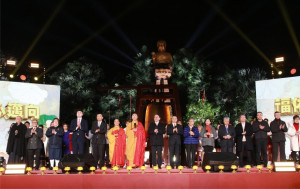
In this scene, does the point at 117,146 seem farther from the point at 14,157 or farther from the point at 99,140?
the point at 14,157

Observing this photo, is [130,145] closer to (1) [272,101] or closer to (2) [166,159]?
(2) [166,159]

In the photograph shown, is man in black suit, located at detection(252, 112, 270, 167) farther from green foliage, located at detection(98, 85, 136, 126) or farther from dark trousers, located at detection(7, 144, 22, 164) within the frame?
green foliage, located at detection(98, 85, 136, 126)

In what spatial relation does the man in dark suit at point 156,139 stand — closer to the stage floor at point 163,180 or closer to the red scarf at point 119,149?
the red scarf at point 119,149

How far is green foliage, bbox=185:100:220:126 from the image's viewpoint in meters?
19.9

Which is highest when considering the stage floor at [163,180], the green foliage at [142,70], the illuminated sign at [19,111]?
the green foliage at [142,70]

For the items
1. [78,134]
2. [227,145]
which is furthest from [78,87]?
[227,145]

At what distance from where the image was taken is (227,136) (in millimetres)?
8375

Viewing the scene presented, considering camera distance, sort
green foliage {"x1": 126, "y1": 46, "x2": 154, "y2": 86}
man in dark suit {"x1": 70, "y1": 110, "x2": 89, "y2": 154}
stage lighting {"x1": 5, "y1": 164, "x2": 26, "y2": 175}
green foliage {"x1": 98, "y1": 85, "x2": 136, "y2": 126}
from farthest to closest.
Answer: green foliage {"x1": 126, "y1": 46, "x2": 154, "y2": 86} < green foliage {"x1": 98, "y1": 85, "x2": 136, "y2": 126} < man in dark suit {"x1": 70, "y1": 110, "x2": 89, "y2": 154} < stage lighting {"x1": 5, "y1": 164, "x2": 26, "y2": 175}

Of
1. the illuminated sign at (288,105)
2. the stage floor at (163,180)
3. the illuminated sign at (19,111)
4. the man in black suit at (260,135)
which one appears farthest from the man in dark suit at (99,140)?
the illuminated sign at (288,105)

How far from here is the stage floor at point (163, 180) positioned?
5.96 m

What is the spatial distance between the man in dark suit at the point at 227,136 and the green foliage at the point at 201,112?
11.4m

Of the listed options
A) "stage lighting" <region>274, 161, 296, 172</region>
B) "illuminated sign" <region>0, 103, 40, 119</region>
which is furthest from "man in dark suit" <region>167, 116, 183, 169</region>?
"illuminated sign" <region>0, 103, 40, 119</region>

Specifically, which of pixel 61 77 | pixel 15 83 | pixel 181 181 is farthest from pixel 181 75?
pixel 181 181

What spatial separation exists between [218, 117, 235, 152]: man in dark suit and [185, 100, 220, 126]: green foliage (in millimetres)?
11397
